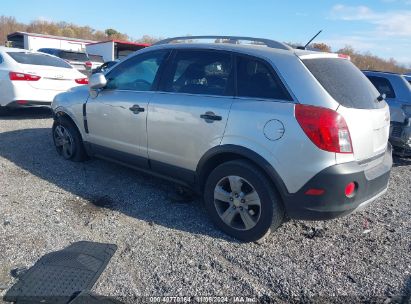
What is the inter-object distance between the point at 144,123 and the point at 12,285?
205 cm

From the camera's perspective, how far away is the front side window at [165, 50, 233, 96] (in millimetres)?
3482

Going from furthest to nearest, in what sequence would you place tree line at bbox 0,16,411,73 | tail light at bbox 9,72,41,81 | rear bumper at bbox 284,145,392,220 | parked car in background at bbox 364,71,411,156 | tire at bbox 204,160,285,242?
1. tree line at bbox 0,16,411,73
2. tail light at bbox 9,72,41,81
3. parked car in background at bbox 364,71,411,156
4. tire at bbox 204,160,285,242
5. rear bumper at bbox 284,145,392,220

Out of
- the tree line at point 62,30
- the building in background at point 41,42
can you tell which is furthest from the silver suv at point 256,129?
the tree line at point 62,30

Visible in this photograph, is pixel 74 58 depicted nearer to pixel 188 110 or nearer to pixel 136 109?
pixel 136 109

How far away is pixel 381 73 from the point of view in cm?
696

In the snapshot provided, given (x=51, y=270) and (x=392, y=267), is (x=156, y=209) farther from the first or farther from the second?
(x=392, y=267)

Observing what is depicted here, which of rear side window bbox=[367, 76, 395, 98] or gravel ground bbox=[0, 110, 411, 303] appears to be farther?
rear side window bbox=[367, 76, 395, 98]

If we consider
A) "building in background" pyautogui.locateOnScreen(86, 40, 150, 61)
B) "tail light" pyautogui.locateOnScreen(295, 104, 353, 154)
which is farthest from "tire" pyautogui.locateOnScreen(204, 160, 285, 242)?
"building in background" pyautogui.locateOnScreen(86, 40, 150, 61)

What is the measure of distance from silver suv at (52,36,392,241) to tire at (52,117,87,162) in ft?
3.79

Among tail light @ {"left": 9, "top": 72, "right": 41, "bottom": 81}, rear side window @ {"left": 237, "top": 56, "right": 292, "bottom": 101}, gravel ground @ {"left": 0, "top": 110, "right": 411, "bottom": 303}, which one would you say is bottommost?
gravel ground @ {"left": 0, "top": 110, "right": 411, "bottom": 303}

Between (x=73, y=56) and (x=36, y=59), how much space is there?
31.0ft

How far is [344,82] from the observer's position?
326 cm

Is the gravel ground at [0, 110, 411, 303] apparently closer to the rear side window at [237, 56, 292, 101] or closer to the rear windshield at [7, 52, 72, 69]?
the rear side window at [237, 56, 292, 101]

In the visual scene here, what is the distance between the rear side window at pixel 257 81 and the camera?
312 centimetres
